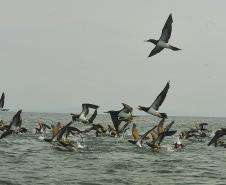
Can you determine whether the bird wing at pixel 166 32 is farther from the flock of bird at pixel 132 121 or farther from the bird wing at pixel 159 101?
the bird wing at pixel 159 101

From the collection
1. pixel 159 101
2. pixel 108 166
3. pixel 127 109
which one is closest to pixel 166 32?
pixel 159 101

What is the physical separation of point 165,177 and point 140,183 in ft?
6.89

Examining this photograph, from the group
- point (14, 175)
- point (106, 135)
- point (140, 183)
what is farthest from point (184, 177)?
point (106, 135)

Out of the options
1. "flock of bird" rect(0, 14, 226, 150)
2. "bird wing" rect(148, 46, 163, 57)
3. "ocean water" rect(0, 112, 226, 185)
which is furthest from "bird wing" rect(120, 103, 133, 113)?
"bird wing" rect(148, 46, 163, 57)

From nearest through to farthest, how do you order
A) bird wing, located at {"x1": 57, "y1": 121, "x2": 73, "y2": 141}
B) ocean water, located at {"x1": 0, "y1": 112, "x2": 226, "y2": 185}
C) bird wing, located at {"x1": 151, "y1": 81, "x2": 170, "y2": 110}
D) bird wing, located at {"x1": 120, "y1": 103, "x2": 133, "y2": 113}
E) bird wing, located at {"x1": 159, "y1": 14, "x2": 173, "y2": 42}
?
bird wing, located at {"x1": 159, "y1": 14, "x2": 173, "y2": 42} → ocean water, located at {"x1": 0, "y1": 112, "x2": 226, "y2": 185} → bird wing, located at {"x1": 151, "y1": 81, "x2": 170, "y2": 110} → bird wing, located at {"x1": 120, "y1": 103, "x2": 133, "y2": 113} → bird wing, located at {"x1": 57, "y1": 121, "x2": 73, "y2": 141}

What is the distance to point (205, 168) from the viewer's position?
88.8ft

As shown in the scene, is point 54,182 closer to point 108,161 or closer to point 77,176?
point 77,176

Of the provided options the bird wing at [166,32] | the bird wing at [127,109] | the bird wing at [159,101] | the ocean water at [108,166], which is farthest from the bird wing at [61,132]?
the bird wing at [166,32]

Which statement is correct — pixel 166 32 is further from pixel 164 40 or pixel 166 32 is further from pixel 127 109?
pixel 127 109

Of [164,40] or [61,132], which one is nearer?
[164,40]

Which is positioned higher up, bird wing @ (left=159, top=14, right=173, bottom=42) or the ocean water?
bird wing @ (left=159, top=14, right=173, bottom=42)

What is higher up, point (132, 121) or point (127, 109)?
point (127, 109)

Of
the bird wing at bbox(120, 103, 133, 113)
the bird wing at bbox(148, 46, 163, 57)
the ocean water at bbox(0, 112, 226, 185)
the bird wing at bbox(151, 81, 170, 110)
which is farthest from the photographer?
the bird wing at bbox(120, 103, 133, 113)

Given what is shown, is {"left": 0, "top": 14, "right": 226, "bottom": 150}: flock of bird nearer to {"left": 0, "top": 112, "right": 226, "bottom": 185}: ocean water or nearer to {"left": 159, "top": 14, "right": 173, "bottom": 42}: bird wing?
{"left": 159, "top": 14, "right": 173, "bottom": 42}: bird wing
